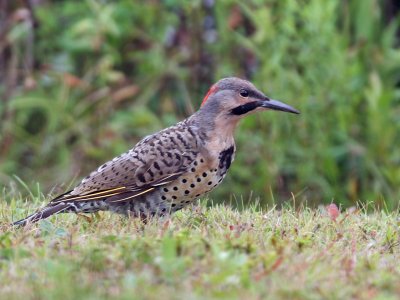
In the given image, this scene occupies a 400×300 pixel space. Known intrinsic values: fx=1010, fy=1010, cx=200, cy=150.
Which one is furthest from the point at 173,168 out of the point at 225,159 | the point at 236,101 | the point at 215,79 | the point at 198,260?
the point at 215,79

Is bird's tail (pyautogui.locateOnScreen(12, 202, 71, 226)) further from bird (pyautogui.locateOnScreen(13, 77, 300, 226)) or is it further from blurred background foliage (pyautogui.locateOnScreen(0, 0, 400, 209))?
blurred background foliage (pyautogui.locateOnScreen(0, 0, 400, 209))

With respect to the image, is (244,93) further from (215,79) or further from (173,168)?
(215,79)

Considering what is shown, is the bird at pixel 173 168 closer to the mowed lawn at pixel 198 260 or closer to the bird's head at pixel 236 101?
the bird's head at pixel 236 101

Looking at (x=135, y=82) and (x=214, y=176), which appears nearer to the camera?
(x=214, y=176)

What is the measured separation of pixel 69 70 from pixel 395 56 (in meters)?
3.14

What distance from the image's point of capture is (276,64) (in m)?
8.88

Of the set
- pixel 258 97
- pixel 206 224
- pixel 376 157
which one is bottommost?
pixel 376 157

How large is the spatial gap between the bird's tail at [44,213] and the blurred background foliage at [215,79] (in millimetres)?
2634

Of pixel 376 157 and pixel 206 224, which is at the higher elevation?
pixel 206 224

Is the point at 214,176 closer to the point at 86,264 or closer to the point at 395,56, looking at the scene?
the point at 86,264

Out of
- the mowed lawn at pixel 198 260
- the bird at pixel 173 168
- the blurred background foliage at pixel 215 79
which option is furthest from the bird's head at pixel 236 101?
the blurred background foliage at pixel 215 79

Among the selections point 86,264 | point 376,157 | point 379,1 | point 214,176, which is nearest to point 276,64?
point 376,157

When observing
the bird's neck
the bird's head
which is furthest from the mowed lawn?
the bird's head

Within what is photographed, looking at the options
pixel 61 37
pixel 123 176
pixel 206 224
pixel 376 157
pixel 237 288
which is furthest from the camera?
pixel 61 37
